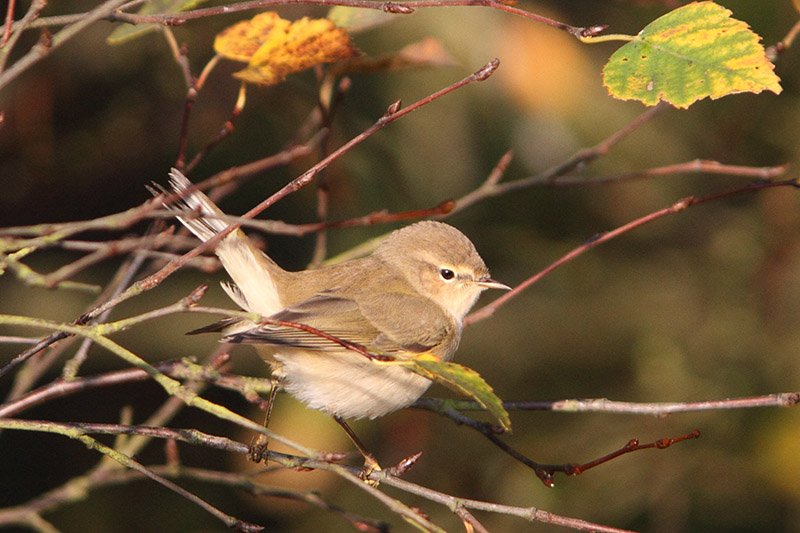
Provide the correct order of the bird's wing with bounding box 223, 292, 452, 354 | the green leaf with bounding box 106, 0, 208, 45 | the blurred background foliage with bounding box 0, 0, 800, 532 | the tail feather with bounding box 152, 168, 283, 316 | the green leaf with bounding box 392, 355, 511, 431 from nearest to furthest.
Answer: the green leaf with bounding box 392, 355, 511, 431 → the green leaf with bounding box 106, 0, 208, 45 → the tail feather with bounding box 152, 168, 283, 316 → the bird's wing with bounding box 223, 292, 452, 354 → the blurred background foliage with bounding box 0, 0, 800, 532

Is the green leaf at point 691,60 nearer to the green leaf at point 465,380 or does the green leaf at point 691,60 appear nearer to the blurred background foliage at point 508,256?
the green leaf at point 465,380

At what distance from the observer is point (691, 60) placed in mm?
2041

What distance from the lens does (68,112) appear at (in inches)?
179

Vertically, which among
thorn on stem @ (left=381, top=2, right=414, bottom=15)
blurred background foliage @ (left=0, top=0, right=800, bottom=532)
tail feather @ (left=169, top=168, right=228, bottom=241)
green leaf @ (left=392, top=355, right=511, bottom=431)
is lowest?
blurred background foliage @ (left=0, top=0, right=800, bottom=532)

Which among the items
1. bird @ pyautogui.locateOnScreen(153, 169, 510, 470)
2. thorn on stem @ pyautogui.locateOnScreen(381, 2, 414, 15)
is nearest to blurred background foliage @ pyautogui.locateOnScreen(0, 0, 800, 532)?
bird @ pyautogui.locateOnScreen(153, 169, 510, 470)

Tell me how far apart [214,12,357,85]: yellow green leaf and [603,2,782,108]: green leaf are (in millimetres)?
818

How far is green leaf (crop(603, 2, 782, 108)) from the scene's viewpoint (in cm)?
198

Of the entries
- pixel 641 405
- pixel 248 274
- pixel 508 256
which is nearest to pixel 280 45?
pixel 248 274

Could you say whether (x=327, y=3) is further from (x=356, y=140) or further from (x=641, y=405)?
(x=641, y=405)

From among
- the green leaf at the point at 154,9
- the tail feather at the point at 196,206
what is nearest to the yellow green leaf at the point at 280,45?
the green leaf at the point at 154,9

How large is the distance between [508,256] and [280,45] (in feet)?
9.85

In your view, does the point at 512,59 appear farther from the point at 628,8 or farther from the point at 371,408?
the point at 371,408

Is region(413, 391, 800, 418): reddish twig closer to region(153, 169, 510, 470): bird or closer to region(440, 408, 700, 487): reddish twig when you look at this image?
region(440, 408, 700, 487): reddish twig

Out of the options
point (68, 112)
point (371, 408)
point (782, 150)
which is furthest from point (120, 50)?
point (782, 150)
